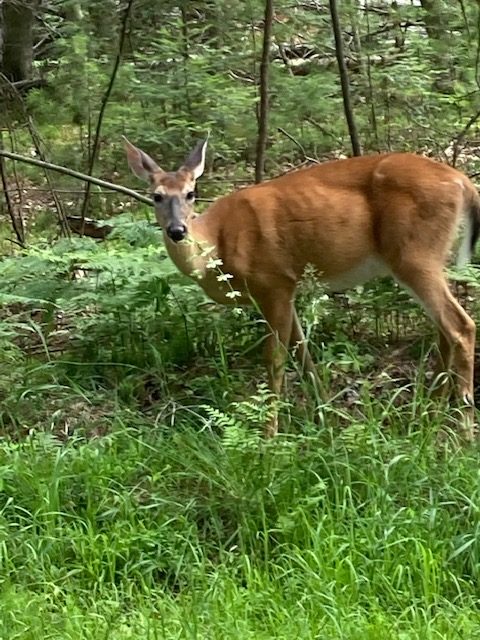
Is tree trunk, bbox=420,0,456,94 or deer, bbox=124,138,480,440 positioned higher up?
tree trunk, bbox=420,0,456,94

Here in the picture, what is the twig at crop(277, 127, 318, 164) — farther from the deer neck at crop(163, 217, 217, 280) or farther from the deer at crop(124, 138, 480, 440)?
the deer neck at crop(163, 217, 217, 280)

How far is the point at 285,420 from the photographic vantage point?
16.0 ft

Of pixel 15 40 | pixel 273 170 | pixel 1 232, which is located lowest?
pixel 1 232

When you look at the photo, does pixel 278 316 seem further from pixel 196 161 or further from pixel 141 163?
pixel 141 163

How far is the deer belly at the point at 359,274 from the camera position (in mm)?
5789

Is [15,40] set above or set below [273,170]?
above

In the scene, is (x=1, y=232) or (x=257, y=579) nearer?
(x=257, y=579)

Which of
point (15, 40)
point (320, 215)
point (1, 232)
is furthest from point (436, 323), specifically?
point (15, 40)

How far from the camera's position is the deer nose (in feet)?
18.2

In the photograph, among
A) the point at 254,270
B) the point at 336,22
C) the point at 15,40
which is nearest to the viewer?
the point at 254,270

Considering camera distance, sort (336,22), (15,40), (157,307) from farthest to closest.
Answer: (15,40)
(336,22)
(157,307)

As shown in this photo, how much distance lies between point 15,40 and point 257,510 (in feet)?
29.3

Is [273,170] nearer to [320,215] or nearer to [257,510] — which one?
[320,215]

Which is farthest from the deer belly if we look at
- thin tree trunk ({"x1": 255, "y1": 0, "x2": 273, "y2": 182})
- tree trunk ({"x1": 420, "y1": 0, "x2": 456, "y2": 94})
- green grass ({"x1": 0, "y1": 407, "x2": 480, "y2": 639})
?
tree trunk ({"x1": 420, "y1": 0, "x2": 456, "y2": 94})
